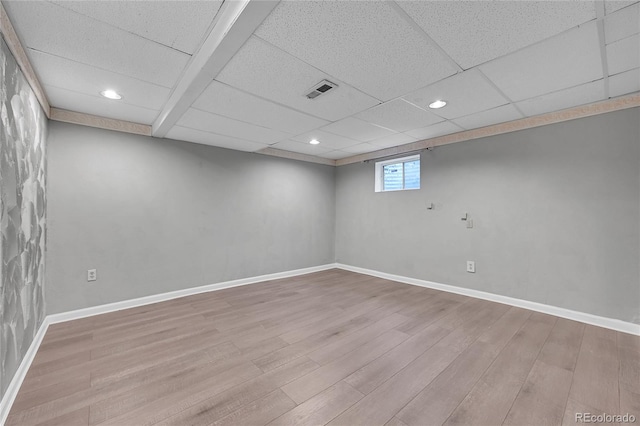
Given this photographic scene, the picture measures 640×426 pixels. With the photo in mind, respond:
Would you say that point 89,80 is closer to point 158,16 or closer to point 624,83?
point 158,16

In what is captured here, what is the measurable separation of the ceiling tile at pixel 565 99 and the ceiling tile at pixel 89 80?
3623 mm

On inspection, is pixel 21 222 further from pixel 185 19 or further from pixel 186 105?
pixel 185 19

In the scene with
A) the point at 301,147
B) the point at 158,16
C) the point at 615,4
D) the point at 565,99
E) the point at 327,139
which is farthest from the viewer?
the point at 301,147

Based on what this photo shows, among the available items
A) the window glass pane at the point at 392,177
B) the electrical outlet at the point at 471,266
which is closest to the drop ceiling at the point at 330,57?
the window glass pane at the point at 392,177

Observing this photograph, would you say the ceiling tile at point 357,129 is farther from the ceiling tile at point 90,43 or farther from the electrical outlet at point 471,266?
the electrical outlet at point 471,266

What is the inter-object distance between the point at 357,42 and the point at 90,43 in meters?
1.76

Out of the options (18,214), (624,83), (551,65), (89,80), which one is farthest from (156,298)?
(624,83)

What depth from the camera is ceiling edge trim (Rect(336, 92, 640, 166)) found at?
104 inches

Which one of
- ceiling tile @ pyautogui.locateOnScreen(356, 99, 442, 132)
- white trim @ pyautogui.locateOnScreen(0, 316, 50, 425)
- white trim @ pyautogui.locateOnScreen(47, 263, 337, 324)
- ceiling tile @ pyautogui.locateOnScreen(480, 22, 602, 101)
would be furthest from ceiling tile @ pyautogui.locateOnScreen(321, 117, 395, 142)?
white trim @ pyautogui.locateOnScreen(0, 316, 50, 425)

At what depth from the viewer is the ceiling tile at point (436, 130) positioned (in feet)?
11.2

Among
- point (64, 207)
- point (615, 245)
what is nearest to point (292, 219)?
point (64, 207)

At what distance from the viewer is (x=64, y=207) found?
2.92m

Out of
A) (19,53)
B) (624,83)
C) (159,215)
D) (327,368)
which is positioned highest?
(624,83)

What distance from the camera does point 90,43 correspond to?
68.5 inches
